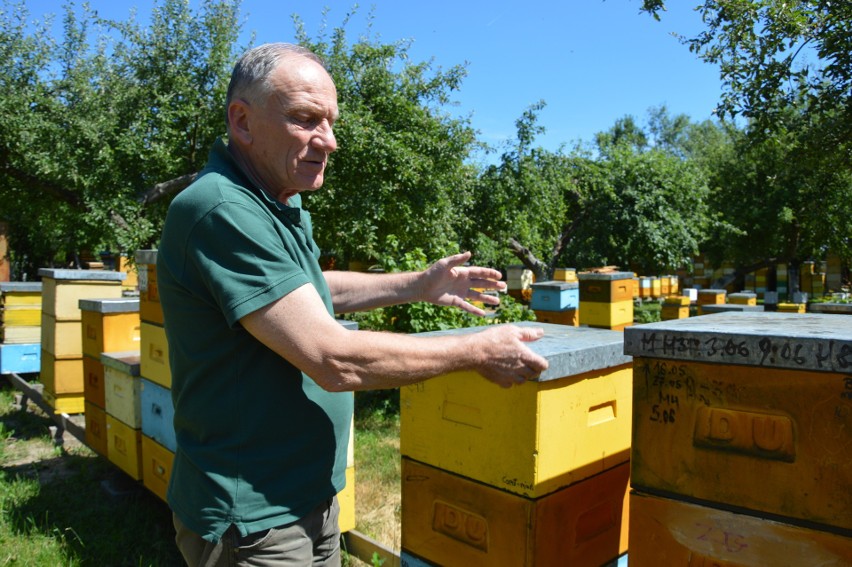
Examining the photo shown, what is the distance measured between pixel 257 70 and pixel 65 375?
4.59 m

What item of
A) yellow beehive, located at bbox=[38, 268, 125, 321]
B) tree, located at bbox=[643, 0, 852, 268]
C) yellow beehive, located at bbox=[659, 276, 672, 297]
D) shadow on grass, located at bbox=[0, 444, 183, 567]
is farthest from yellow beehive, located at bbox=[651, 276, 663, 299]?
shadow on grass, located at bbox=[0, 444, 183, 567]

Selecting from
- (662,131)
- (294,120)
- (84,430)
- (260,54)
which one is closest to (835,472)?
(294,120)

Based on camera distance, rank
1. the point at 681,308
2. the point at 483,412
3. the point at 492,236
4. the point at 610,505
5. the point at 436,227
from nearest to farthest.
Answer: the point at 483,412 < the point at 610,505 < the point at 436,227 < the point at 681,308 < the point at 492,236

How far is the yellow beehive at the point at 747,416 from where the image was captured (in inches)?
Answer: 45.6

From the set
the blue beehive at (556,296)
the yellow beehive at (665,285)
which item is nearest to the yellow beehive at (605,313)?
the blue beehive at (556,296)

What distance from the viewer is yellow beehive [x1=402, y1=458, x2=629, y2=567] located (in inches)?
62.2

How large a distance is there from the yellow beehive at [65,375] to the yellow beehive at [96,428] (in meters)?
0.84

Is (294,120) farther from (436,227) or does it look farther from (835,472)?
(436,227)

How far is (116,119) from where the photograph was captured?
8.59 meters

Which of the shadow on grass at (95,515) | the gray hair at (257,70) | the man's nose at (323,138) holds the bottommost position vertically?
the shadow on grass at (95,515)

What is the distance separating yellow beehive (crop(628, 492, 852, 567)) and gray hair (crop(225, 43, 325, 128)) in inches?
47.7

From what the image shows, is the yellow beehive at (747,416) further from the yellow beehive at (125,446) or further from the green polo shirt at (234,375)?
the yellow beehive at (125,446)

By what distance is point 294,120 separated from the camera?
1.39m

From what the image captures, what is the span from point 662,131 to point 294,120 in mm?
53359
